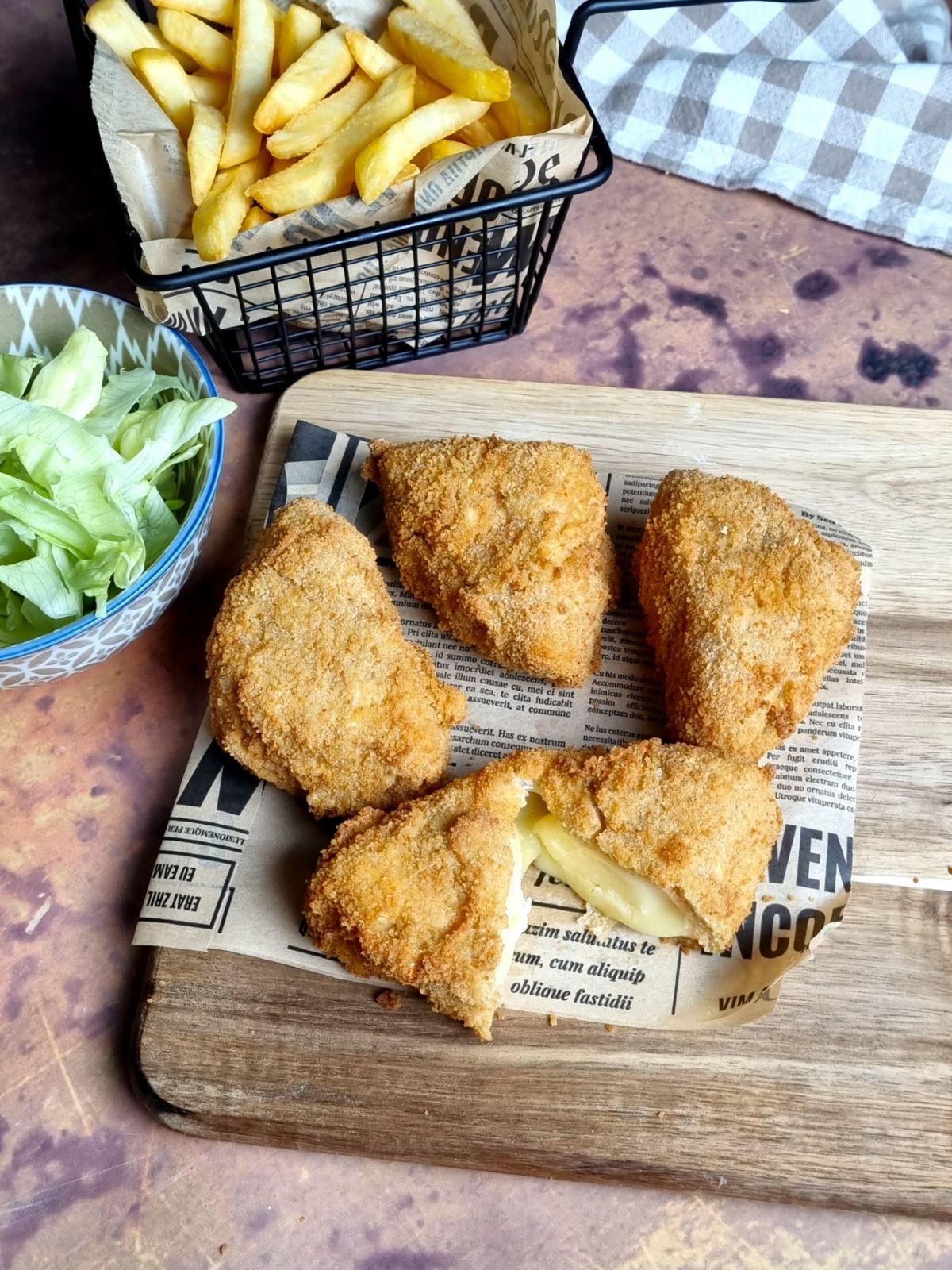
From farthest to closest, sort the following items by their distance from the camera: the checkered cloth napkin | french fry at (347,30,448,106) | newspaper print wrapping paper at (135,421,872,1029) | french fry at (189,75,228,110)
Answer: the checkered cloth napkin → french fry at (189,75,228,110) → french fry at (347,30,448,106) → newspaper print wrapping paper at (135,421,872,1029)

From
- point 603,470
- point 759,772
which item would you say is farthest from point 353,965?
point 603,470

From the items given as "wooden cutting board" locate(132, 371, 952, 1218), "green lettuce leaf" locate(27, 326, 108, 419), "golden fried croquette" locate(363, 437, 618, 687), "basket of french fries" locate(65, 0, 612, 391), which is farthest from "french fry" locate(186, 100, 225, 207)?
"wooden cutting board" locate(132, 371, 952, 1218)

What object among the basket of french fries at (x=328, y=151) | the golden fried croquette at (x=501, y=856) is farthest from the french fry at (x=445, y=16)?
the golden fried croquette at (x=501, y=856)

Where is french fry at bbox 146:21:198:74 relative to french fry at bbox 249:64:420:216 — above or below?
above

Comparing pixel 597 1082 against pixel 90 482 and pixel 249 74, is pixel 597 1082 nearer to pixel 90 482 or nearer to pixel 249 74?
pixel 90 482

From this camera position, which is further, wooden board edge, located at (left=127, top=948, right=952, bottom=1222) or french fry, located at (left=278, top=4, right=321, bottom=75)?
french fry, located at (left=278, top=4, right=321, bottom=75)

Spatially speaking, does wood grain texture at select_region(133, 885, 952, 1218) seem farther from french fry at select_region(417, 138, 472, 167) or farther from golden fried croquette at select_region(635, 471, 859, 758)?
french fry at select_region(417, 138, 472, 167)
